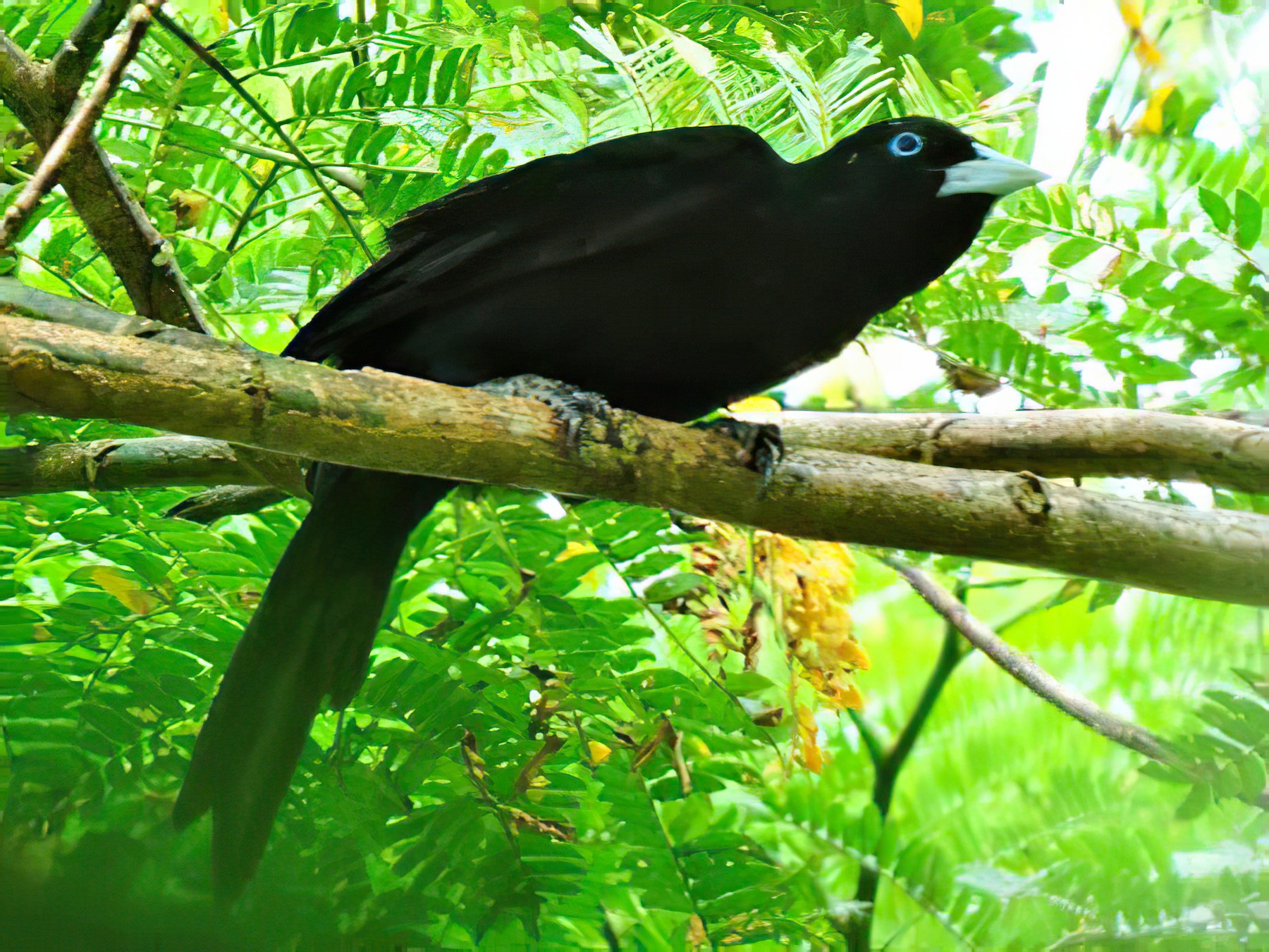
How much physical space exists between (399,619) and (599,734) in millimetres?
363

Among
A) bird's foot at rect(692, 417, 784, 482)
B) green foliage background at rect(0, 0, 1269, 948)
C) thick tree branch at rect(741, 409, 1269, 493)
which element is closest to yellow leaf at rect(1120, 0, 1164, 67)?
green foliage background at rect(0, 0, 1269, 948)

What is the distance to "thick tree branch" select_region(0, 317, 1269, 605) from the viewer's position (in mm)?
1072

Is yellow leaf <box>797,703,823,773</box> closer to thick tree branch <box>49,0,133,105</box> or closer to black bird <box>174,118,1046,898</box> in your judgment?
black bird <box>174,118,1046,898</box>

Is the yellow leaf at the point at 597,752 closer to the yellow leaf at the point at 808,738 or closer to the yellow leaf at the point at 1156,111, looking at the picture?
the yellow leaf at the point at 808,738

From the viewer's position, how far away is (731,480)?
4.13ft

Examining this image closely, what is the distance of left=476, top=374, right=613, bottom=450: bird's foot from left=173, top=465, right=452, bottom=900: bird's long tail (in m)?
0.19

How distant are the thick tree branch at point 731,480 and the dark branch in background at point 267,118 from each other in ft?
1.78

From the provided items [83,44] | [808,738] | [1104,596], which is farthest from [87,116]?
[1104,596]

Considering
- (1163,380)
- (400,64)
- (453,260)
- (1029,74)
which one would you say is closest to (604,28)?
(400,64)

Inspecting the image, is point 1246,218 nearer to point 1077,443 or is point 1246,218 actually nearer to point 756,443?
point 1077,443

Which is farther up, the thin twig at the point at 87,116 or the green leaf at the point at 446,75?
the green leaf at the point at 446,75

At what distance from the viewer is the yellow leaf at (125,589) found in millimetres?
1308

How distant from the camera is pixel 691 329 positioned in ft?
5.12

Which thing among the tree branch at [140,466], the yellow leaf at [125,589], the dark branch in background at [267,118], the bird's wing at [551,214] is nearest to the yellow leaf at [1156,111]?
the bird's wing at [551,214]
